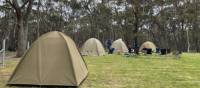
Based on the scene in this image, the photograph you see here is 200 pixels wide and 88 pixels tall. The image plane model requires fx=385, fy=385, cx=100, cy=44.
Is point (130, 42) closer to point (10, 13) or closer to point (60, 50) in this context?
point (10, 13)

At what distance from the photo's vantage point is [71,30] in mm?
53688

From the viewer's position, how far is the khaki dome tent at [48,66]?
9102 mm

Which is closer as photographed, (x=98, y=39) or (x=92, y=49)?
(x=92, y=49)

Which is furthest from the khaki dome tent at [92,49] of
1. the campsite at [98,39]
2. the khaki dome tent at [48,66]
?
the khaki dome tent at [48,66]

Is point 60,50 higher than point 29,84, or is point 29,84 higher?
point 60,50

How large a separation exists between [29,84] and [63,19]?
4312 centimetres

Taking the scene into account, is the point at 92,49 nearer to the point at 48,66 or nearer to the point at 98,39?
the point at 48,66

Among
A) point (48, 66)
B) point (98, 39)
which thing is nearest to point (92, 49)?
point (48, 66)

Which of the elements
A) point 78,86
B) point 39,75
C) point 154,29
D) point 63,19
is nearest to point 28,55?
point 39,75

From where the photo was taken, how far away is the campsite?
9.34 m

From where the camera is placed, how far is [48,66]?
9242 millimetres

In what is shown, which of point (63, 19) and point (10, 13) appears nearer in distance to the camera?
point (10, 13)

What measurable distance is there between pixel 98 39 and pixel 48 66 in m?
42.2

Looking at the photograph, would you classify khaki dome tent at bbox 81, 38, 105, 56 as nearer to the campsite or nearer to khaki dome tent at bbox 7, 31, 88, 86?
the campsite
